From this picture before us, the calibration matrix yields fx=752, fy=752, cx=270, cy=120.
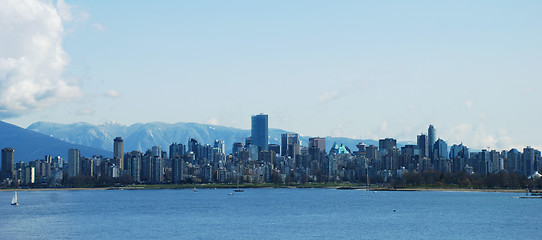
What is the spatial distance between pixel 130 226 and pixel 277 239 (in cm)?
3121

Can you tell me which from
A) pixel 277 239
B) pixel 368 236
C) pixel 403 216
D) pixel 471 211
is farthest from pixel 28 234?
pixel 471 211

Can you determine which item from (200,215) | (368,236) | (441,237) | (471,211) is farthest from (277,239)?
(471,211)

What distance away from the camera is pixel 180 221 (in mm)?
129500

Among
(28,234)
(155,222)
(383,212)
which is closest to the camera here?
(28,234)

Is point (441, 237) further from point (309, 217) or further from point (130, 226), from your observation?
point (130, 226)

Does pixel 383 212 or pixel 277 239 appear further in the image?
pixel 383 212

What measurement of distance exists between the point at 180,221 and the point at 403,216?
4127 centimetres

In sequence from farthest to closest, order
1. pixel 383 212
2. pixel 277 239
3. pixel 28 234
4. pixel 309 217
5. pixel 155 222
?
pixel 383 212 → pixel 309 217 → pixel 155 222 → pixel 28 234 → pixel 277 239

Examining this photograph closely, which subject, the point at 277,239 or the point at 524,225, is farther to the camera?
the point at 524,225

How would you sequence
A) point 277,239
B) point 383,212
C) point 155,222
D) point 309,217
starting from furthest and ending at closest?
point 383,212 → point 309,217 → point 155,222 → point 277,239

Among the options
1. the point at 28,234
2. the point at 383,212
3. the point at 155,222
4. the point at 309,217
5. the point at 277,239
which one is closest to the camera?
the point at 277,239

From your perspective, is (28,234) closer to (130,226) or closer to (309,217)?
(130,226)

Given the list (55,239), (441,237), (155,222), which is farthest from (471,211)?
(55,239)

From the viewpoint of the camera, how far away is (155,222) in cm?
12788
